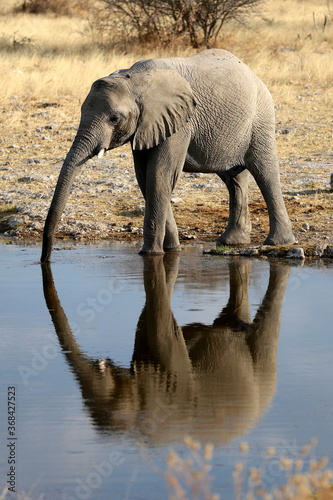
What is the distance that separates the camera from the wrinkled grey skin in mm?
7934

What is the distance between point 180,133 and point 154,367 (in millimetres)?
3773

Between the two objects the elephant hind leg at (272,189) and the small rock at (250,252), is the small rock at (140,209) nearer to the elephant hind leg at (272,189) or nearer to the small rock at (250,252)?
the elephant hind leg at (272,189)

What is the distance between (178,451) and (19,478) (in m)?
0.71

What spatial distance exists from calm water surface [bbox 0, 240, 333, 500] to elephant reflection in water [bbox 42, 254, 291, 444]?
0.01 meters

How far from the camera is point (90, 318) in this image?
255 inches

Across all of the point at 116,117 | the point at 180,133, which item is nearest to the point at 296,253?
the point at 180,133

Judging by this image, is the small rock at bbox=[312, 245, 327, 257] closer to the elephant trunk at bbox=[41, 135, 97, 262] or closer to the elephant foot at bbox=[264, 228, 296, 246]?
the elephant foot at bbox=[264, 228, 296, 246]

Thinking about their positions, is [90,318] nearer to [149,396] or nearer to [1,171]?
[149,396]

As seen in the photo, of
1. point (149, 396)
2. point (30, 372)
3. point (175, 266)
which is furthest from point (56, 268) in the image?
point (149, 396)

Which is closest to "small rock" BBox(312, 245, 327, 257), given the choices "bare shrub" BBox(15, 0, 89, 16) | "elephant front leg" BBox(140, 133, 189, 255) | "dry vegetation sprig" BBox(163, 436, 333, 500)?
"elephant front leg" BBox(140, 133, 189, 255)

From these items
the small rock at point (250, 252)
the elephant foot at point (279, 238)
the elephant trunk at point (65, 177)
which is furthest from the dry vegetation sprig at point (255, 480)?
the elephant foot at point (279, 238)

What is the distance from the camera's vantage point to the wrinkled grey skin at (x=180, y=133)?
793 cm

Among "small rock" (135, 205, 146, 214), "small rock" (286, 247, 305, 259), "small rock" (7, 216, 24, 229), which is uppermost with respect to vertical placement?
"small rock" (286, 247, 305, 259)

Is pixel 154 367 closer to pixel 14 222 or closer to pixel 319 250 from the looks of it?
pixel 319 250
